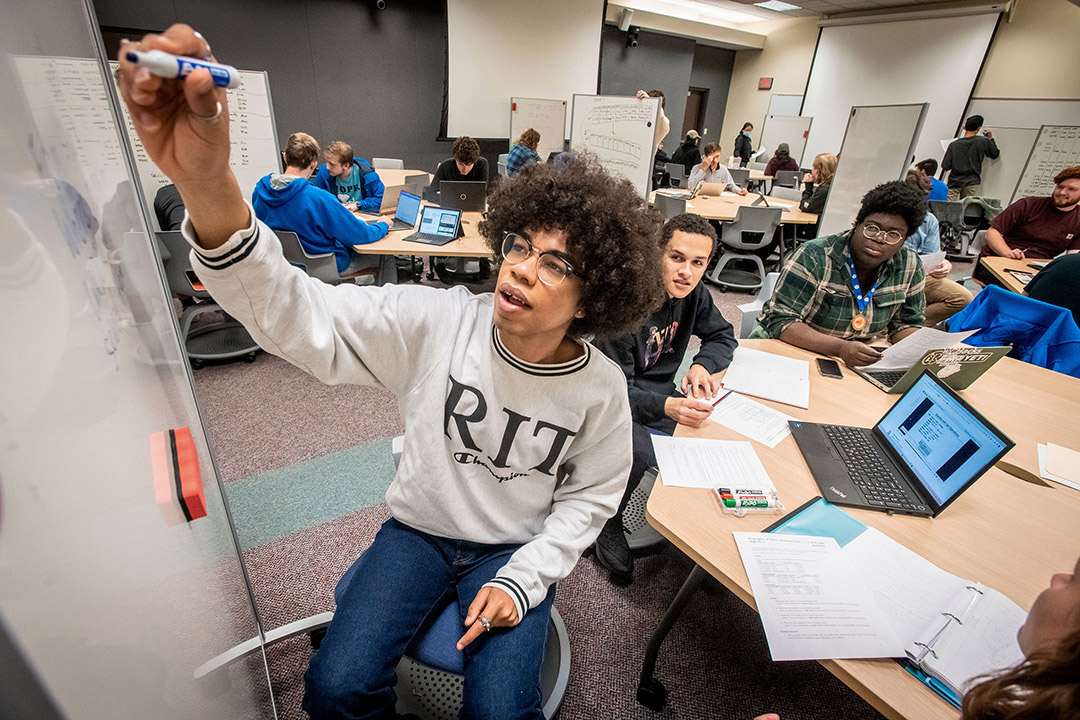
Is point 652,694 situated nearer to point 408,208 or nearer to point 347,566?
point 347,566

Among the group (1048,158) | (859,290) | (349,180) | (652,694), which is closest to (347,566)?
(652,694)

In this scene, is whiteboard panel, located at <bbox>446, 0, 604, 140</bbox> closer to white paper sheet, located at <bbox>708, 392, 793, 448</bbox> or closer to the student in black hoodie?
the student in black hoodie

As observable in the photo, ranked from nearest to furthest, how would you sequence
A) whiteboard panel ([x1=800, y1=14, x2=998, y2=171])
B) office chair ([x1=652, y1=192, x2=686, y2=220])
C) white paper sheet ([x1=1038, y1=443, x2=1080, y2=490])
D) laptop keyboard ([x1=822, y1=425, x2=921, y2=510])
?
laptop keyboard ([x1=822, y1=425, x2=921, y2=510])
white paper sheet ([x1=1038, y1=443, x2=1080, y2=490])
office chair ([x1=652, y1=192, x2=686, y2=220])
whiteboard panel ([x1=800, y1=14, x2=998, y2=171])

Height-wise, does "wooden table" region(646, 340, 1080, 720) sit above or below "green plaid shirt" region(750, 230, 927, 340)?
below

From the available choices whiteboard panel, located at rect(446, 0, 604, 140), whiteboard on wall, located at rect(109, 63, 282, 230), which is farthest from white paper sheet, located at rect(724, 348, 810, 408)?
whiteboard panel, located at rect(446, 0, 604, 140)

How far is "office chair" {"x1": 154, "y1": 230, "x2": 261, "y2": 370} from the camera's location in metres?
2.60

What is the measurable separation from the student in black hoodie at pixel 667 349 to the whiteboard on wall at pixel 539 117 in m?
6.32

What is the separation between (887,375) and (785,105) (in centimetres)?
1088

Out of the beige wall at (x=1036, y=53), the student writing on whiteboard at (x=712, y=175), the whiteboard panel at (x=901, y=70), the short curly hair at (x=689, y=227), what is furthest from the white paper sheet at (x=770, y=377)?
the whiteboard panel at (x=901, y=70)

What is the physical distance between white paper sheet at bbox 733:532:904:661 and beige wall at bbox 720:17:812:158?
11.7 meters

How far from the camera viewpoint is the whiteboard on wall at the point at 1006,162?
6.95m

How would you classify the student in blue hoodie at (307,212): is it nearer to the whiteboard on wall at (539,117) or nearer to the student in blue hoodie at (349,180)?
the student in blue hoodie at (349,180)

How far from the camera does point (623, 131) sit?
13.8 ft

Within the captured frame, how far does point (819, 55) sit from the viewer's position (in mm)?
9539
